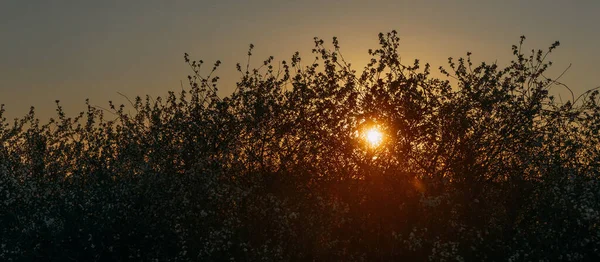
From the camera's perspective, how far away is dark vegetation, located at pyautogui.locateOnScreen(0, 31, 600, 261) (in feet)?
62.4

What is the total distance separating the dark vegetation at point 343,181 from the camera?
62.4 ft

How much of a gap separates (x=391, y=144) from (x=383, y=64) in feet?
7.06

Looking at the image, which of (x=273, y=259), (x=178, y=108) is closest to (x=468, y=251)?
(x=273, y=259)

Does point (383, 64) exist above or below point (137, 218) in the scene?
above

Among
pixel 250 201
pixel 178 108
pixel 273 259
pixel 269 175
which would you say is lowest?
pixel 273 259

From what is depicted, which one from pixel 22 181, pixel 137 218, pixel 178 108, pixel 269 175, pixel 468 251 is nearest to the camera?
pixel 468 251

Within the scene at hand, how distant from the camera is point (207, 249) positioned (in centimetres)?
1892

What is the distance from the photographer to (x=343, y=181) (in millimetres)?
20531

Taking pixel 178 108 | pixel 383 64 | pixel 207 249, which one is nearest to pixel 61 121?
pixel 178 108

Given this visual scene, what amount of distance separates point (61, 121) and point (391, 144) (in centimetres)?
1260

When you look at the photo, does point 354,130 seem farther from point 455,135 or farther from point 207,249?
point 207,249

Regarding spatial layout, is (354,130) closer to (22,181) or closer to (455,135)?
(455,135)

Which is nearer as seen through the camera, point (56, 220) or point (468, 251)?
point (468, 251)

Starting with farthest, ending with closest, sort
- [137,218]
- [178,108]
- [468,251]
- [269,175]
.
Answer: [178,108]
[269,175]
[137,218]
[468,251]
